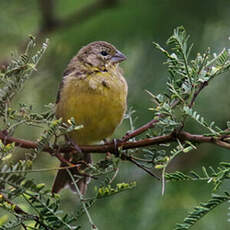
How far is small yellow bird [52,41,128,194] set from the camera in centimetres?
416

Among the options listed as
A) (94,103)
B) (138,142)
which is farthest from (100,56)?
(138,142)

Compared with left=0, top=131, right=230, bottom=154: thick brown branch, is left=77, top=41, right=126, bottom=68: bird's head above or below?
below

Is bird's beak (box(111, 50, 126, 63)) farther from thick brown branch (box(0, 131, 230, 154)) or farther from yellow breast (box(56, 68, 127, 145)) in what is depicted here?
thick brown branch (box(0, 131, 230, 154))

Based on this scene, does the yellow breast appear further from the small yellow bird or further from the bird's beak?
the bird's beak

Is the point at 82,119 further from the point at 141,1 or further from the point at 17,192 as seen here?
the point at 141,1

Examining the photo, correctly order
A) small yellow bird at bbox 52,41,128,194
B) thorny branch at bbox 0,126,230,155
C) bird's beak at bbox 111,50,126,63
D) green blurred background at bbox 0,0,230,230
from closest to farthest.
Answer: thorny branch at bbox 0,126,230,155 < small yellow bird at bbox 52,41,128,194 < bird's beak at bbox 111,50,126,63 < green blurred background at bbox 0,0,230,230

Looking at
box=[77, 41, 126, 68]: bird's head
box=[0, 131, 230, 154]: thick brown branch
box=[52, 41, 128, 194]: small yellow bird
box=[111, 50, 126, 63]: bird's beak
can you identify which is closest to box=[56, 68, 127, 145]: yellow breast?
box=[52, 41, 128, 194]: small yellow bird

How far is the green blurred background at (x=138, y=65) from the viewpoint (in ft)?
17.0

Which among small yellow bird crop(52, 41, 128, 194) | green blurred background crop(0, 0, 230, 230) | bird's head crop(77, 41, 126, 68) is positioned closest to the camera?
small yellow bird crop(52, 41, 128, 194)

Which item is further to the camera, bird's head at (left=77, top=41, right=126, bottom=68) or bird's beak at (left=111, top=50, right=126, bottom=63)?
bird's beak at (left=111, top=50, right=126, bottom=63)

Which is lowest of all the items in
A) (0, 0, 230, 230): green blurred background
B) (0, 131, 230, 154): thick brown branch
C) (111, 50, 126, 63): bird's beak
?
(0, 0, 230, 230): green blurred background

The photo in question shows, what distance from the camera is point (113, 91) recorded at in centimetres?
424

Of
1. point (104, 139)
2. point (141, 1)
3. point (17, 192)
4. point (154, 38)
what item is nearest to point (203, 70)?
point (17, 192)

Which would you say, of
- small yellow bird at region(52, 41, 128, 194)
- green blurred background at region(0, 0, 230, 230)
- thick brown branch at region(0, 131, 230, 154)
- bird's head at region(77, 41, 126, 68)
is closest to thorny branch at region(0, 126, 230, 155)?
thick brown branch at region(0, 131, 230, 154)
